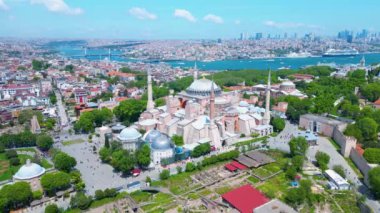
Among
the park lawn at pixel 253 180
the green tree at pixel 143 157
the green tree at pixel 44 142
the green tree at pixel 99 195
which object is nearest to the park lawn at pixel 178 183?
the green tree at pixel 143 157

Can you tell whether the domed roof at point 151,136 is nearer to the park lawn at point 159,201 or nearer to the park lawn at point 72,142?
the park lawn at point 159,201

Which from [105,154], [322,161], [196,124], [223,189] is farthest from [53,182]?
[322,161]

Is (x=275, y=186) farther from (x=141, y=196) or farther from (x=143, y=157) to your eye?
(x=143, y=157)

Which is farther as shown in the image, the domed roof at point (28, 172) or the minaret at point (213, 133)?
the minaret at point (213, 133)

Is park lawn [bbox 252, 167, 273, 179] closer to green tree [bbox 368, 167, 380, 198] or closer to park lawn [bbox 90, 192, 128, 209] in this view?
green tree [bbox 368, 167, 380, 198]

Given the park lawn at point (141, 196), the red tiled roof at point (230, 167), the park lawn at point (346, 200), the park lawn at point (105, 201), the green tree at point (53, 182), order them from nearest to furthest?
the park lawn at point (346, 200)
the park lawn at point (105, 201)
the park lawn at point (141, 196)
the green tree at point (53, 182)
the red tiled roof at point (230, 167)

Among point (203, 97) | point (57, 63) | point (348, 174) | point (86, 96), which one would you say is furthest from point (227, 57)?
point (348, 174)

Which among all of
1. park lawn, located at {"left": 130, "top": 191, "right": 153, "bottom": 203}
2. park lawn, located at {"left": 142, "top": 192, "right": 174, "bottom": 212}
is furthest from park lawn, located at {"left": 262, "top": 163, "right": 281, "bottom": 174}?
park lawn, located at {"left": 130, "top": 191, "right": 153, "bottom": 203}

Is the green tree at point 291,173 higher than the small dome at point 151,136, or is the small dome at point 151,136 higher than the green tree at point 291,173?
the small dome at point 151,136
